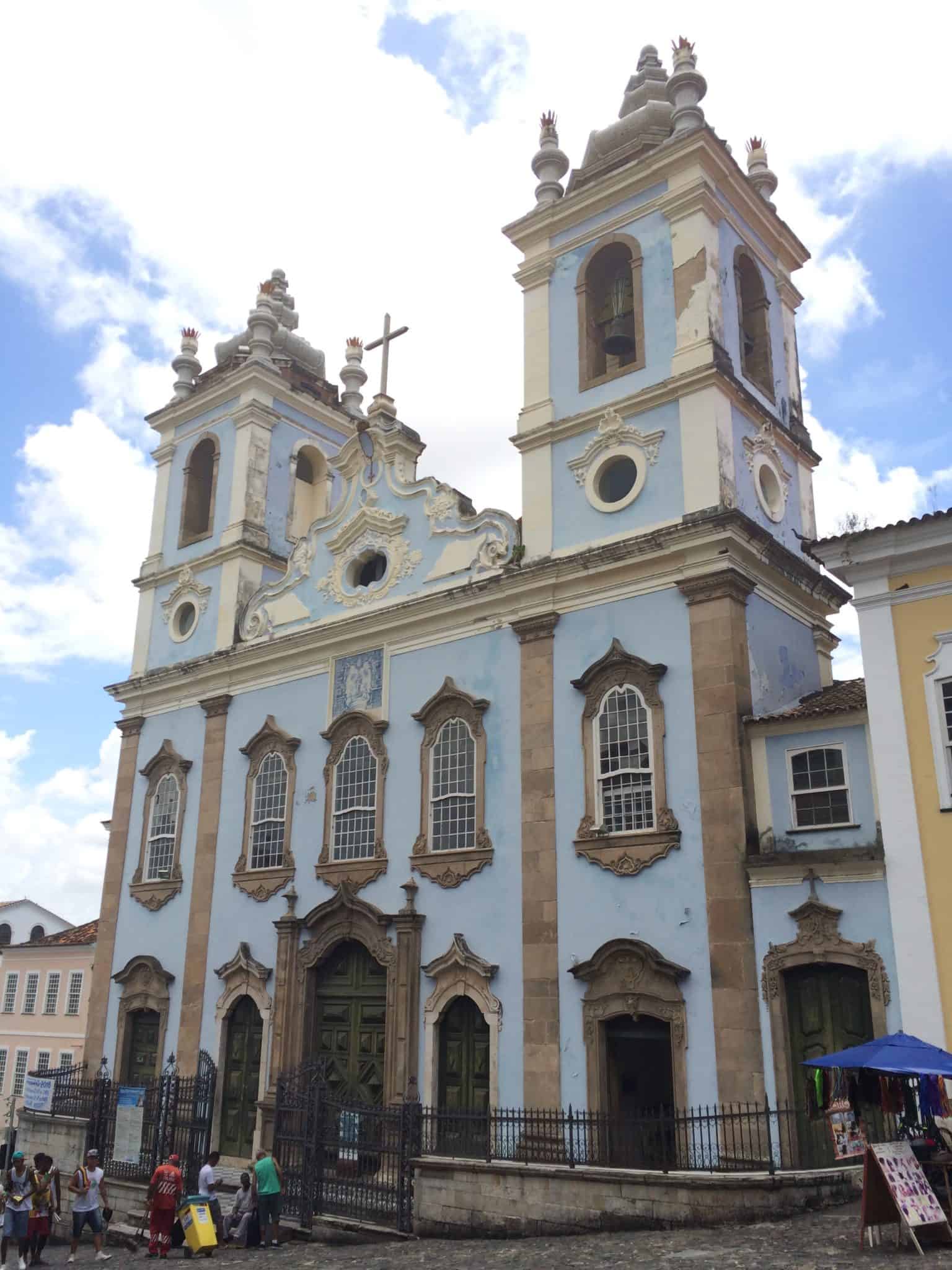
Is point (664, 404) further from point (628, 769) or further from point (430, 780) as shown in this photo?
point (430, 780)

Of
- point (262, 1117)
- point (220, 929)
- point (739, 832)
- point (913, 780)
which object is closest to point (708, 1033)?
point (739, 832)

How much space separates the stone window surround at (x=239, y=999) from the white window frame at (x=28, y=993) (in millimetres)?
19560

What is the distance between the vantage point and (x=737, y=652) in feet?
52.0

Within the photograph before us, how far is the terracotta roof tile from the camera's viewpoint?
49.1ft

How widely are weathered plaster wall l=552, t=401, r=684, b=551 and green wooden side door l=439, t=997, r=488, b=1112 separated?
289 inches

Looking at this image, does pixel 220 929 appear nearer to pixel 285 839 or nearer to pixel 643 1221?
pixel 285 839

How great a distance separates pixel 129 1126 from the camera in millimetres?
19250

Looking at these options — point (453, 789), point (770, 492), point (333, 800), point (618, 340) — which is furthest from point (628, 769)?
point (618, 340)

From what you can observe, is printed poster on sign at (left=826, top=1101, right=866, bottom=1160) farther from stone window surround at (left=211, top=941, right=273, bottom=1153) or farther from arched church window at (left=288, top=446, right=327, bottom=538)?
arched church window at (left=288, top=446, right=327, bottom=538)

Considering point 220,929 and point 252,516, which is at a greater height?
point 252,516

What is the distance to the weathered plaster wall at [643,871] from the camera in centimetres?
1486

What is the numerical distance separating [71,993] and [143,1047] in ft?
50.8

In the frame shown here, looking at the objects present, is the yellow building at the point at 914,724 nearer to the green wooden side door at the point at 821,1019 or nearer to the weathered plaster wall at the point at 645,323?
the green wooden side door at the point at 821,1019

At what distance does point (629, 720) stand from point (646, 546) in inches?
102
